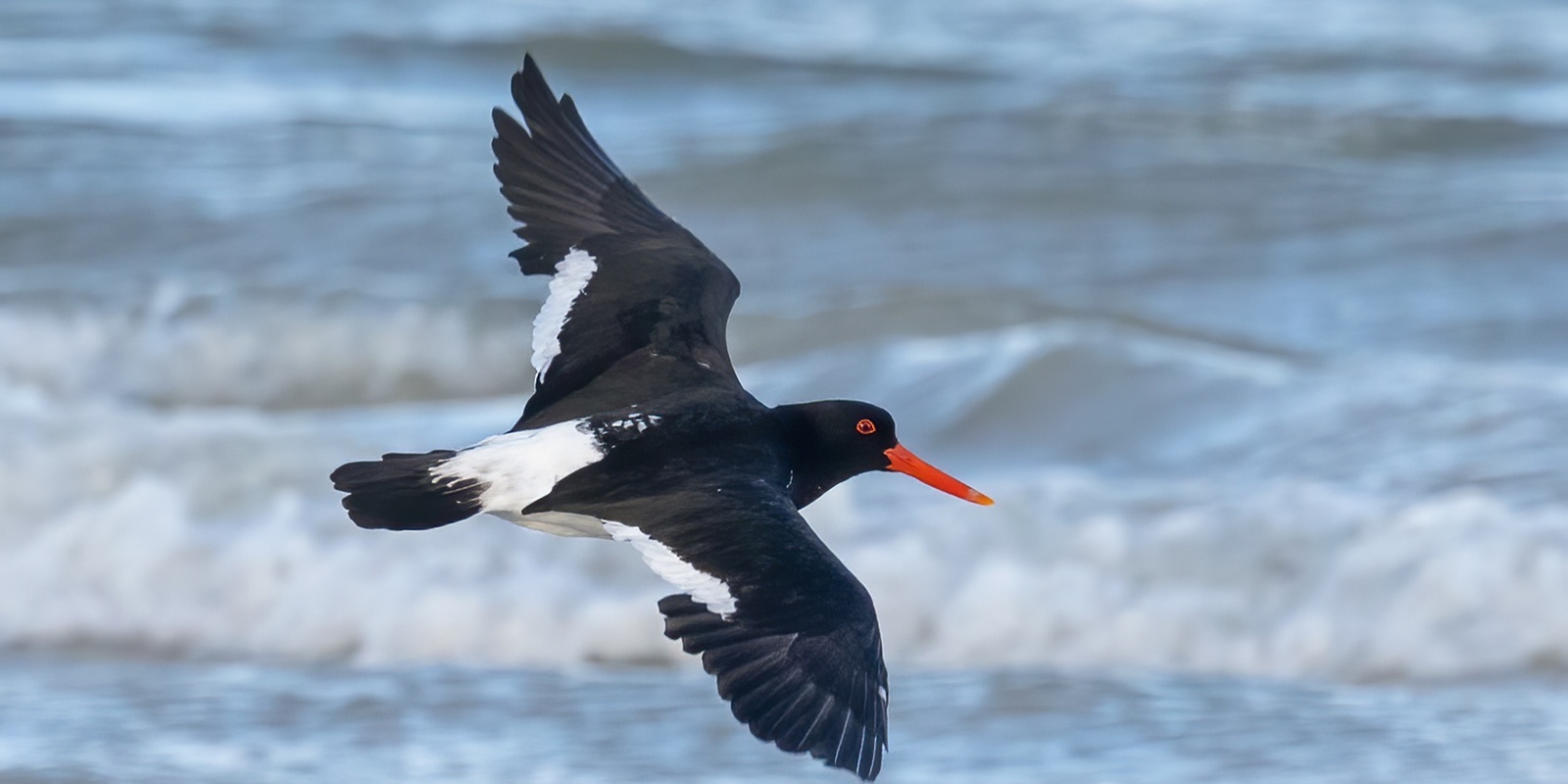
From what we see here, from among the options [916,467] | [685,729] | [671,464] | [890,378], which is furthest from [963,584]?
[671,464]

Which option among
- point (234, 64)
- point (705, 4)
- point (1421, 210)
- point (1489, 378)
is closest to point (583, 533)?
point (1489, 378)

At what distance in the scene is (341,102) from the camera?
14977mm

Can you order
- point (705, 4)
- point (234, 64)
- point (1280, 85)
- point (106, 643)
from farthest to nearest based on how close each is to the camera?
point (705, 4) → point (234, 64) → point (1280, 85) → point (106, 643)

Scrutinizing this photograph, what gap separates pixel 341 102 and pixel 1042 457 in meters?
8.53

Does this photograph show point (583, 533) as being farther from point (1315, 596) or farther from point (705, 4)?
point (705, 4)

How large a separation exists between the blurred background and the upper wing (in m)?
1.07

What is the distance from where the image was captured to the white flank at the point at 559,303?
4.71 meters

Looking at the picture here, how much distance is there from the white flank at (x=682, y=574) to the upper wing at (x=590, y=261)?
754 millimetres

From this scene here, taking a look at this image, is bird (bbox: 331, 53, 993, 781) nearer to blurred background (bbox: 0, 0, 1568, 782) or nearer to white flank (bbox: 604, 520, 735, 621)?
white flank (bbox: 604, 520, 735, 621)

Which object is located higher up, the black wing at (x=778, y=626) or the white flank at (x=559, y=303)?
the white flank at (x=559, y=303)

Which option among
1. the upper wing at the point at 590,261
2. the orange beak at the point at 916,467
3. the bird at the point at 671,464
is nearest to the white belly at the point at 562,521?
the bird at the point at 671,464

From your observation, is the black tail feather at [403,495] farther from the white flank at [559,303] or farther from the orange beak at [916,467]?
the orange beak at [916,467]

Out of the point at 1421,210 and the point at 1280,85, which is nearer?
the point at 1421,210

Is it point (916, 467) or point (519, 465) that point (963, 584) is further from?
point (519, 465)
